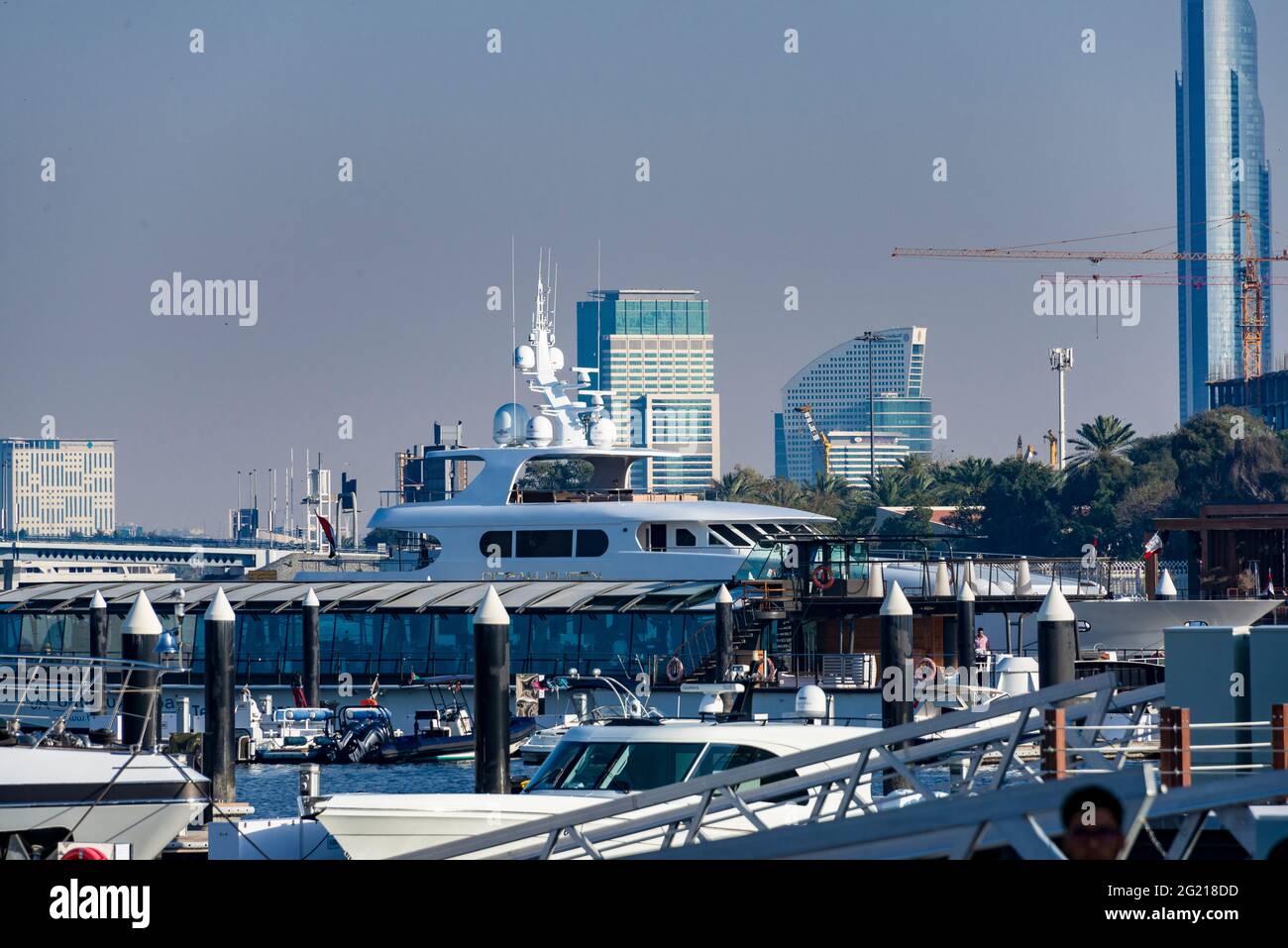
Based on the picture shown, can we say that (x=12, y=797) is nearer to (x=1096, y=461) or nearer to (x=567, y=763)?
(x=567, y=763)

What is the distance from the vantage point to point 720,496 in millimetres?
127375

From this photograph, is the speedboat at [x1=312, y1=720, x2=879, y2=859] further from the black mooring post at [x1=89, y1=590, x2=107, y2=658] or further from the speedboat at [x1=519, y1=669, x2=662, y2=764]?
the black mooring post at [x1=89, y1=590, x2=107, y2=658]

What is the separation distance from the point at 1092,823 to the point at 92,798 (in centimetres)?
1073

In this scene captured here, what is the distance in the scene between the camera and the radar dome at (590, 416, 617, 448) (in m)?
48.7

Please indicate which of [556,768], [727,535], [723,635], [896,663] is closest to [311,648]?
[723,635]

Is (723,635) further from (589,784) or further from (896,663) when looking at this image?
(589,784)

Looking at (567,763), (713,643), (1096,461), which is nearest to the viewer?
(567,763)

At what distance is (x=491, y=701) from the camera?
26.0m

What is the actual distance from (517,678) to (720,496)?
8674 centimetres

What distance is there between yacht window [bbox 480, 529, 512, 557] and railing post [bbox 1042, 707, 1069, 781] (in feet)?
113

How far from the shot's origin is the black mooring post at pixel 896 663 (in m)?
28.4
